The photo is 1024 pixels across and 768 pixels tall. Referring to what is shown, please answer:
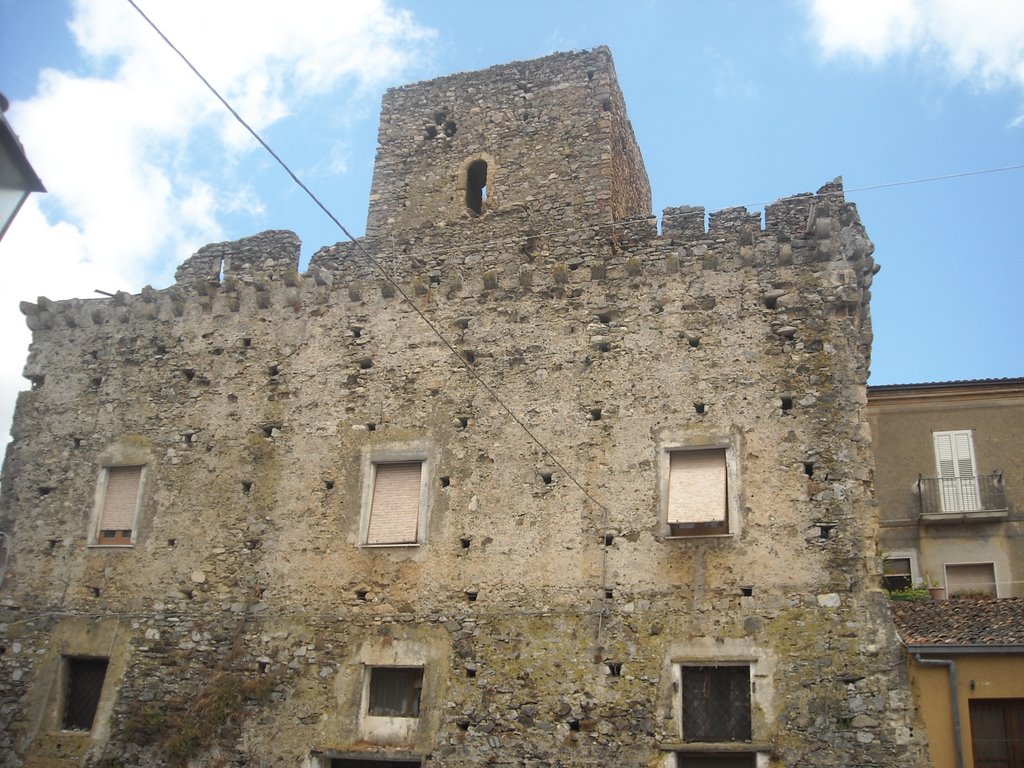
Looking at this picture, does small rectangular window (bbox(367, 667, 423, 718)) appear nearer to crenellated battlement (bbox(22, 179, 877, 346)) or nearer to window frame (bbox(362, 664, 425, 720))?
window frame (bbox(362, 664, 425, 720))

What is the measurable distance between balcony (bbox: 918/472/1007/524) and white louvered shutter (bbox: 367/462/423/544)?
11.4 m

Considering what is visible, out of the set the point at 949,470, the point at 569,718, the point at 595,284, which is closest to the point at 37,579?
the point at 569,718

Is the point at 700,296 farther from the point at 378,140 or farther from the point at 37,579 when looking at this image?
the point at 37,579

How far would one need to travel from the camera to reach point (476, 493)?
502 inches

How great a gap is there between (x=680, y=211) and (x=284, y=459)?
6605 mm

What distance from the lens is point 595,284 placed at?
531 inches

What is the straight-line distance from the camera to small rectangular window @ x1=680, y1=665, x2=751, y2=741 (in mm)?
10852

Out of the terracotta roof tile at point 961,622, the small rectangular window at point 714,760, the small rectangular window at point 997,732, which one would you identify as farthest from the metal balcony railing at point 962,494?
the small rectangular window at point 714,760

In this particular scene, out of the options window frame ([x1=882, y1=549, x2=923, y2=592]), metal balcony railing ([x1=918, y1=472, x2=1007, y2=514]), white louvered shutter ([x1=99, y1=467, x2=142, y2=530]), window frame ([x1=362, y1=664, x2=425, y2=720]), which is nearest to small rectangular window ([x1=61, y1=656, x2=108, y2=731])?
white louvered shutter ([x1=99, y1=467, x2=142, y2=530])

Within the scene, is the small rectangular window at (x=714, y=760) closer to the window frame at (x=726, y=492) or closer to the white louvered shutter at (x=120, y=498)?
the window frame at (x=726, y=492)

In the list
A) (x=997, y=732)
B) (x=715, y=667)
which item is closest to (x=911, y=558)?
(x=997, y=732)

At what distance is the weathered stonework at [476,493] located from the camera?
1125 cm

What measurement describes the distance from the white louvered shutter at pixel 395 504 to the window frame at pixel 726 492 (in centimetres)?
328

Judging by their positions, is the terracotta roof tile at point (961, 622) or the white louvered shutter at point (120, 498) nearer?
the terracotta roof tile at point (961, 622)
